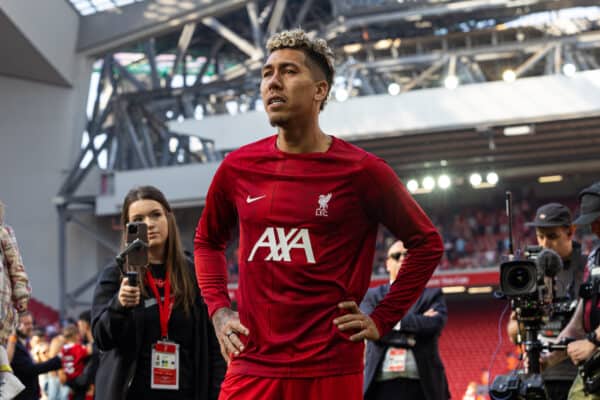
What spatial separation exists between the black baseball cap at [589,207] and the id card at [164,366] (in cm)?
212

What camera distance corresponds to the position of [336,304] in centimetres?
356

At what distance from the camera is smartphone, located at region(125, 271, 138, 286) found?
4.57 meters

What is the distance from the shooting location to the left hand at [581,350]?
4922 mm

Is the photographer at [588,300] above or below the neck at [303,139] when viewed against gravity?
below

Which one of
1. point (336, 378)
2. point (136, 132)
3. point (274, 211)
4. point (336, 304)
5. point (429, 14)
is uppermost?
point (429, 14)

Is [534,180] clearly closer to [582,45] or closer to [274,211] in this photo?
[582,45]

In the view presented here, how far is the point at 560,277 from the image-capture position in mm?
6383

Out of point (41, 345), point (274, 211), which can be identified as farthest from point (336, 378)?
point (41, 345)

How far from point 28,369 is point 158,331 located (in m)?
3.97

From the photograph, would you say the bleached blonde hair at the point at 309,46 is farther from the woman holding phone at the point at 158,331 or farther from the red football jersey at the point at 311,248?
the woman holding phone at the point at 158,331

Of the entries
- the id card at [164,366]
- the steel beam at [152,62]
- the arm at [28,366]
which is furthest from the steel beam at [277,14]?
the id card at [164,366]

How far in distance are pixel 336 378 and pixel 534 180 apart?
1364 inches

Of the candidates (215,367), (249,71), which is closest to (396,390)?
(215,367)

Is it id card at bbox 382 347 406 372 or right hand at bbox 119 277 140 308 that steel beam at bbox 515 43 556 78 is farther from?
right hand at bbox 119 277 140 308
